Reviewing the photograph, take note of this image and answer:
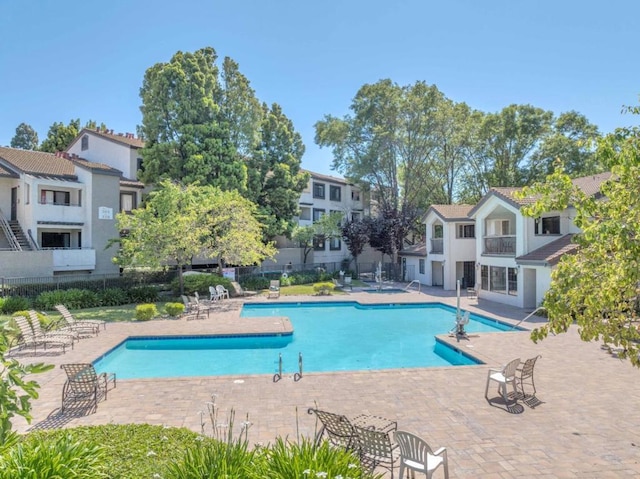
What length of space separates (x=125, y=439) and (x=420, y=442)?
15.4 ft

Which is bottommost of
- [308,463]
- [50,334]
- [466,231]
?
[50,334]

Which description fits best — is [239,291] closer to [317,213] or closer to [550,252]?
[317,213]

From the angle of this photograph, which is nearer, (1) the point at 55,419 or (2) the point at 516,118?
(1) the point at 55,419

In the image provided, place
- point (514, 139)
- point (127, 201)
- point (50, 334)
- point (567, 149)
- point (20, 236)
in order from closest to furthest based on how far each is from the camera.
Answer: point (50, 334), point (20, 236), point (127, 201), point (567, 149), point (514, 139)

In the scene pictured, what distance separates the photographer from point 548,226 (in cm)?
2461

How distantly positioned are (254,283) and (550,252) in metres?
19.4

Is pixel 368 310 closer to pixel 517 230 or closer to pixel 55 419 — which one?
pixel 517 230

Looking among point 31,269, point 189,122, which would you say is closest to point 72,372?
point 31,269

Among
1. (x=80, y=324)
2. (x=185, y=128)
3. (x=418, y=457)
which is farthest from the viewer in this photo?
(x=185, y=128)

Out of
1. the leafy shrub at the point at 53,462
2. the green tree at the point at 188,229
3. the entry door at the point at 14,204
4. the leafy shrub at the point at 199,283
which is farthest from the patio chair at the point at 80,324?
the entry door at the point at 14,204

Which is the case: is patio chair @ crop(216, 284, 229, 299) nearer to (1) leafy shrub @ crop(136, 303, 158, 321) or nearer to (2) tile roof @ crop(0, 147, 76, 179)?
(1) leafy shrub @ crop(136, 303, 158, 321)

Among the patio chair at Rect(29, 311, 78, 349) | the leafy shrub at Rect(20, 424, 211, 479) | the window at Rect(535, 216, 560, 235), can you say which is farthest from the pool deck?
the window at Rect(535, 216, 560, 235)

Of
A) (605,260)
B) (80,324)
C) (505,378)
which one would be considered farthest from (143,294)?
(605,260)

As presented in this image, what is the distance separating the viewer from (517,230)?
24.2 m
